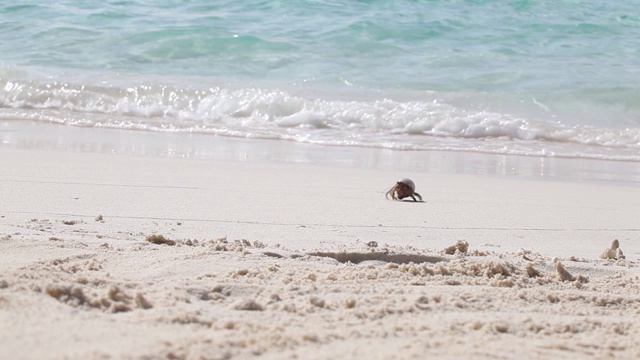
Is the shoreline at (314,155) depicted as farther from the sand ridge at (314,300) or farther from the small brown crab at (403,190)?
the sand ridge at (314,300)

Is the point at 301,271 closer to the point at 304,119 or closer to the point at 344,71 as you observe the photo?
the point at 304,119

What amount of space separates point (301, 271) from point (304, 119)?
20.1ft

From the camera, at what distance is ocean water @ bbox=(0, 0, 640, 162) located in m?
8.24

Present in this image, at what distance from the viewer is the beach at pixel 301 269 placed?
1.77 meters

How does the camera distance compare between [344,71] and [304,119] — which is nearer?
[304,119]

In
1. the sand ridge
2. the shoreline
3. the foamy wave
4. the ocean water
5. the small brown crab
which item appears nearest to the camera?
the sand ridge

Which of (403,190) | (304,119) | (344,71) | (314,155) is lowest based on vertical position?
(403,190)

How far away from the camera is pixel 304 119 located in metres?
8.59

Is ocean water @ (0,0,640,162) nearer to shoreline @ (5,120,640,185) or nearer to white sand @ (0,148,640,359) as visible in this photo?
shoreline @ (5,120,640,185)

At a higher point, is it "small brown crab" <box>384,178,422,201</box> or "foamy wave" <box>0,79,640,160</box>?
"foamy wave" <box>0,79,640,160</box>

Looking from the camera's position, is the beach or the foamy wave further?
the foamy wave

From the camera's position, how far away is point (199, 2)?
14898 millimetres

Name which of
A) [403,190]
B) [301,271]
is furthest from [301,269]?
[403,190]

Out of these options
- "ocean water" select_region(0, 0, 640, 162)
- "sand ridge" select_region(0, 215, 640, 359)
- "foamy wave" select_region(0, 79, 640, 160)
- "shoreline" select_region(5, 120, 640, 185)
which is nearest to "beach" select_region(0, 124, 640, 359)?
"sand ridge" select_region(0, 215, 640, 359)
